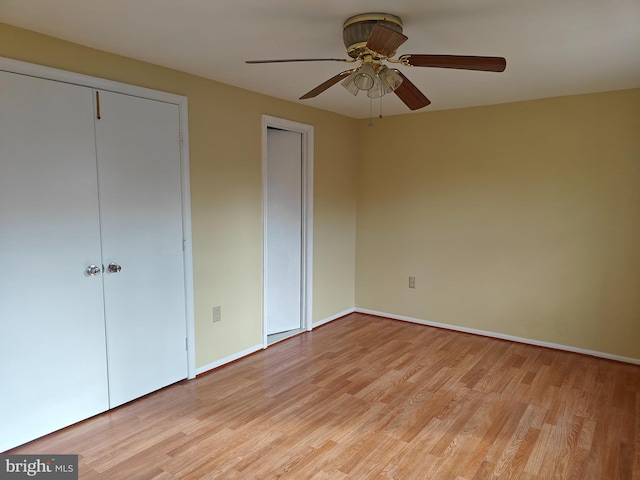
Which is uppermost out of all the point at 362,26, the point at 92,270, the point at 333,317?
the point at 362,26

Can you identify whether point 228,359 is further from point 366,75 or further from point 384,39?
point 384,39

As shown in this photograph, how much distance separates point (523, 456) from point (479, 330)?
205 centimetres

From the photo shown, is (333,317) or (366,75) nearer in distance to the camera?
(366,75)

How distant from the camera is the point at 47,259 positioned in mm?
2342

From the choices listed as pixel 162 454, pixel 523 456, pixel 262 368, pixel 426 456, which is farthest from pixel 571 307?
pixel 162 454

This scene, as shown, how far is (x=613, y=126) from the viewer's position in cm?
346

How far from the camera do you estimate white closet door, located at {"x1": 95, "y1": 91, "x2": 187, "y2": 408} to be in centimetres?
261

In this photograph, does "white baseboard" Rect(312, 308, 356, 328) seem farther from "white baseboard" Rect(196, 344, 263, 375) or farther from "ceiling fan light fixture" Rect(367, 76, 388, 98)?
"ceiling fan light fixture" Rect(367, 76, 388, 98)

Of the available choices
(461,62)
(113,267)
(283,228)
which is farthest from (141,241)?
(461,62)

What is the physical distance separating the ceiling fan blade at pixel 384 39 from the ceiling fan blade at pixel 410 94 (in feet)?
1.22

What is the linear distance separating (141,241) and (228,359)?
1278 millimetres

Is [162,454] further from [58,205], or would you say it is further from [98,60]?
[98,60]

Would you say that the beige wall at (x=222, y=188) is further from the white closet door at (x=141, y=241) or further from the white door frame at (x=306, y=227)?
the white closet door at (x=141, y=241)

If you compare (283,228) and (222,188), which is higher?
(222,188)
